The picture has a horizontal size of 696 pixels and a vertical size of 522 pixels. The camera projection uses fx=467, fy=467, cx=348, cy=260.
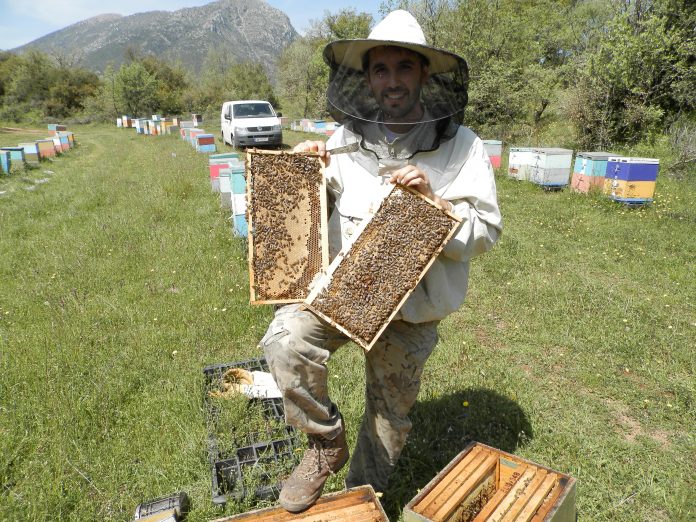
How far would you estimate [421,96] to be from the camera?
217 centimetres

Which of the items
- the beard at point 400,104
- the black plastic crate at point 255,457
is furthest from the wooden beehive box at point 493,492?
the beard at point 400,104

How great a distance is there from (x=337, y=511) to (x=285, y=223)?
50.7 inches

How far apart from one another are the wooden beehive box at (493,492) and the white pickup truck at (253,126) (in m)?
17.4

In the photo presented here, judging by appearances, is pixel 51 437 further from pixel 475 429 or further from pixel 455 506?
pixel 475 429

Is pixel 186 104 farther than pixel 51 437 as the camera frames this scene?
Yes

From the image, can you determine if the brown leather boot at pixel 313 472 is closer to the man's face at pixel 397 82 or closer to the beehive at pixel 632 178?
the man's face at pixel 397 82

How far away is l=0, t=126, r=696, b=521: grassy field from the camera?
276 centimetres

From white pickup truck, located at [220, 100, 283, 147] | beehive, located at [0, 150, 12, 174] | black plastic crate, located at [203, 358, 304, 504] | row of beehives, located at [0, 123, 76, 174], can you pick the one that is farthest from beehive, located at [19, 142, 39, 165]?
black plastic crate, located at [203, 358, 304, 504]

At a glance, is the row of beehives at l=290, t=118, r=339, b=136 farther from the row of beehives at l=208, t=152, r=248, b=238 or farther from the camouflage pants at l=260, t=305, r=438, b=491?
the camouflage pants at l=260, t=305, r=438, b=491

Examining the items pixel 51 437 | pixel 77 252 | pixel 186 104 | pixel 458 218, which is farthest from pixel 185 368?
pixel 186 104

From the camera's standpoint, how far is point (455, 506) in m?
2.08

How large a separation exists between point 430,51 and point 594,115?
16.1 meters

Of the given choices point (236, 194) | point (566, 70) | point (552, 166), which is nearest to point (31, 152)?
point (236, 194)

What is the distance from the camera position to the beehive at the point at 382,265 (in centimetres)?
185
